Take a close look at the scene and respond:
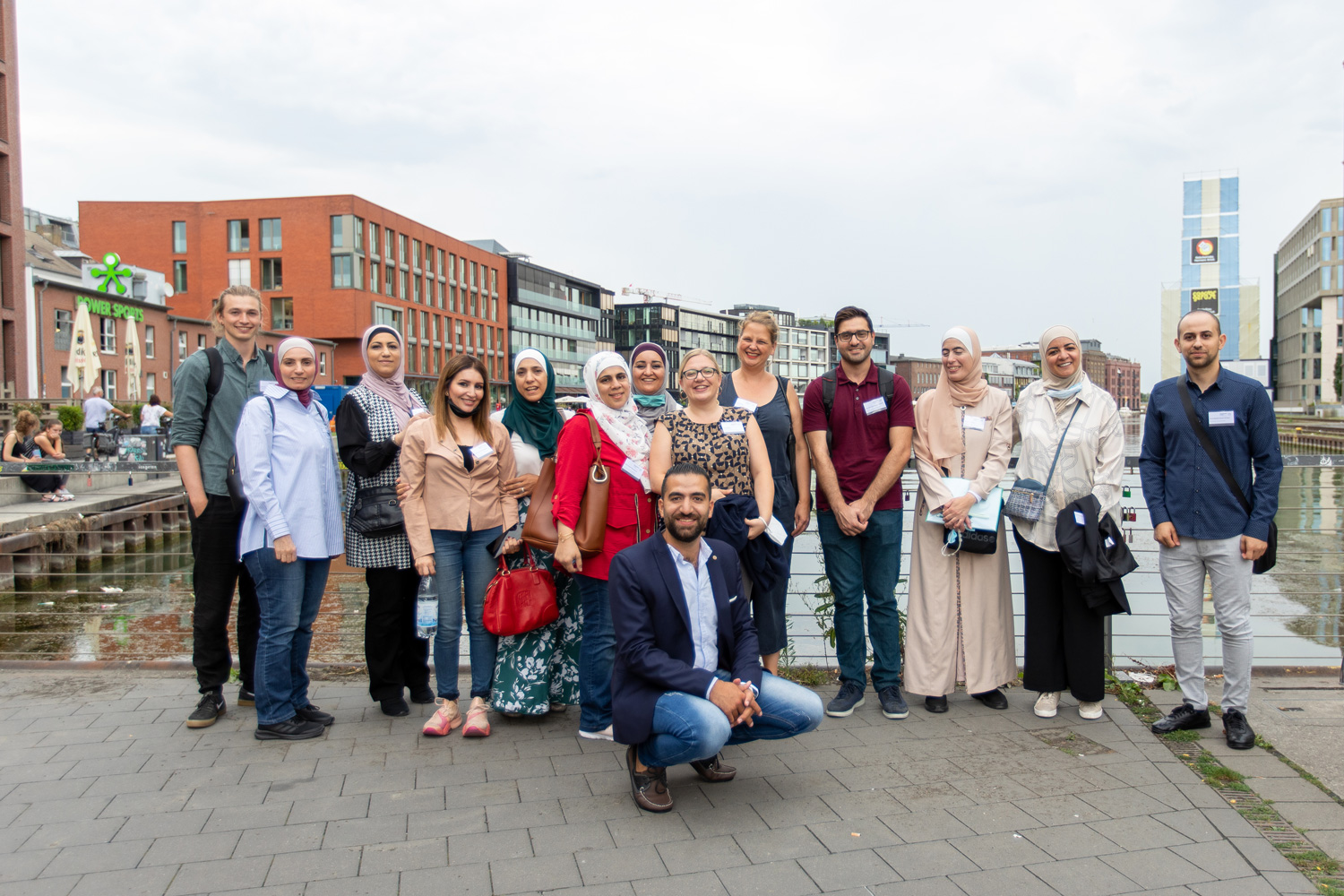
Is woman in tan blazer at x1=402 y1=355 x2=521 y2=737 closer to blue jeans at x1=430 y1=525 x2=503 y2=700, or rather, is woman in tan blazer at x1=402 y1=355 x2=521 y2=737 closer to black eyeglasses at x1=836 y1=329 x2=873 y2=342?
blue jeans at x1=430 y1=525 x2=503 y2=700

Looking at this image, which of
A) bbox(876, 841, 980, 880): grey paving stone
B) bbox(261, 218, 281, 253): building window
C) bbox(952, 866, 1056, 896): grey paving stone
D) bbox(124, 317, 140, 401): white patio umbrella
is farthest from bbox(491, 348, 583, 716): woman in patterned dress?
bbox(261, 218, 281, 253): building window

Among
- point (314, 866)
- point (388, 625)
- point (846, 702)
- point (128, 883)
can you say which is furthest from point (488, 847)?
point (846, 702)

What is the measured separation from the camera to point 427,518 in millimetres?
4406

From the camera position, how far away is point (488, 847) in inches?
126

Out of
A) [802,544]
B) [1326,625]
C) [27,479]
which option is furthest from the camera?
[27,479]

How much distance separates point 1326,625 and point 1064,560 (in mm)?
9061

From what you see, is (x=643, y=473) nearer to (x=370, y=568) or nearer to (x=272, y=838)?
(x=370, y=568)

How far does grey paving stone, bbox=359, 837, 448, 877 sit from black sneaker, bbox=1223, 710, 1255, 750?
3502 mm

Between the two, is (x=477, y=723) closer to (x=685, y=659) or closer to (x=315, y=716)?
(x=315, y=716)

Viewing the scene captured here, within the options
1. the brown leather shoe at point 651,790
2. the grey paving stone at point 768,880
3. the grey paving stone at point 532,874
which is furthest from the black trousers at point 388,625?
the grey paving stone at point 768,880

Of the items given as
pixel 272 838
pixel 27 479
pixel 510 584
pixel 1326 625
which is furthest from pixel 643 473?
pixel 27 479

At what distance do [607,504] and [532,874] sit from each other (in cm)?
170

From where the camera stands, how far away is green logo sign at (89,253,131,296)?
1761 inches

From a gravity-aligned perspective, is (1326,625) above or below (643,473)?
below
